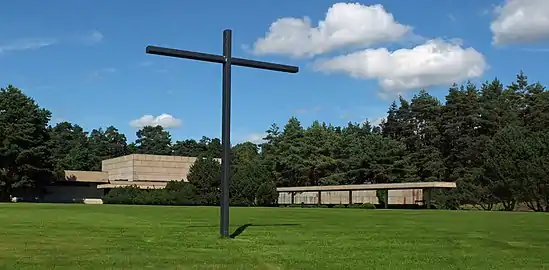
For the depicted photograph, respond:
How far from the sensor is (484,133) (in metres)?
79.6

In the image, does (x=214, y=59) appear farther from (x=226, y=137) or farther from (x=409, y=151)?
(x=409, y=151)

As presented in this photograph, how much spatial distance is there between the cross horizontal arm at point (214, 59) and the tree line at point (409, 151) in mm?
40464

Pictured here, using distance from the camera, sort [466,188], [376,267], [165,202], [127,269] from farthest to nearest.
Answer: [165,202] → [466,188] → [376,267] → [127,269]

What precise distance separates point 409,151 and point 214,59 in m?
77.5

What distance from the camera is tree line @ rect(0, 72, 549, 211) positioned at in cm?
5403

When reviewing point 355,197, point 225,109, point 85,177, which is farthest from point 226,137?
point 85,177

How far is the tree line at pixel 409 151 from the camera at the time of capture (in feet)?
177

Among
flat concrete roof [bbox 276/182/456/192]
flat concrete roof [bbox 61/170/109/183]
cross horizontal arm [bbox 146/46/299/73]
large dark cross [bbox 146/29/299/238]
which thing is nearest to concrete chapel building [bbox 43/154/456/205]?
flat concrete roof [bbox 61/170/109/183]

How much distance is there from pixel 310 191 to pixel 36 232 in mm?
62514

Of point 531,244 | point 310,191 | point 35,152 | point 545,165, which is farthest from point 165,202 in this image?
point 531,244

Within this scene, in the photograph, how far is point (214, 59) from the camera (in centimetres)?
1405

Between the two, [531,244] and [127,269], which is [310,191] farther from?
[127,269]

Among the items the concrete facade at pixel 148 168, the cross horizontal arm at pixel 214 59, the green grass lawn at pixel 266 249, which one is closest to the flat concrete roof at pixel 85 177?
the concrete facade at pixel 148 168

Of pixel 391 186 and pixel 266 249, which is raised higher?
pixel 391 186
